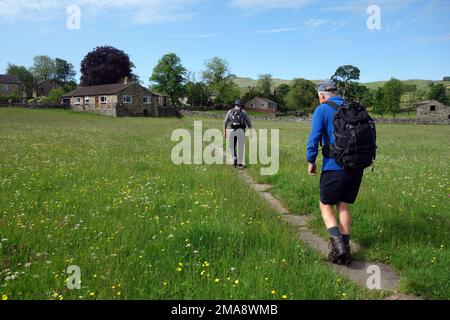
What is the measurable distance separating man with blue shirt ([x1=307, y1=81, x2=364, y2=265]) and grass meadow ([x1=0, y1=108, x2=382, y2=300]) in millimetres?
464

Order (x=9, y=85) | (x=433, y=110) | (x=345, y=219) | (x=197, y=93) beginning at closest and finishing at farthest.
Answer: (x=345, y=219) < (x=433, y=110) < (x=9, y=85) < (x=197, y=93)

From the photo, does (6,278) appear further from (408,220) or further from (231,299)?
(408,220)

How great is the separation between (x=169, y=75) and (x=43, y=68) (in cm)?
7611

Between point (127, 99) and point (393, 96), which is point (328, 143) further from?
point (393, 96)

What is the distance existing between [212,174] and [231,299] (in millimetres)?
7560

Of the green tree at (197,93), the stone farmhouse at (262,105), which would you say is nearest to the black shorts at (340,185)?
the green tree at (197,93)

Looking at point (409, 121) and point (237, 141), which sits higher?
point (409, 121)

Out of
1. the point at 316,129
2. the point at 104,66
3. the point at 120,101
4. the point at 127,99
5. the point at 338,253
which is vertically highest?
the point at 104,66

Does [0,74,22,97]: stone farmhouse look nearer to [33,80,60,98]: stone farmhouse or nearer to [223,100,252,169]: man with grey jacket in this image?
[33,80,60,98]: stone farmhouse

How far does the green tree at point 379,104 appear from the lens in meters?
111

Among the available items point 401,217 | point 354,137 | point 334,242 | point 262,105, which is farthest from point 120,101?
point 354,137

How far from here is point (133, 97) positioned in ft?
263

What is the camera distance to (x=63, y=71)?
155m

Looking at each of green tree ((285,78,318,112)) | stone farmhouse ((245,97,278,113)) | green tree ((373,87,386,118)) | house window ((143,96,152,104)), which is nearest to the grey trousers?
house window ((143,96,152,104))
